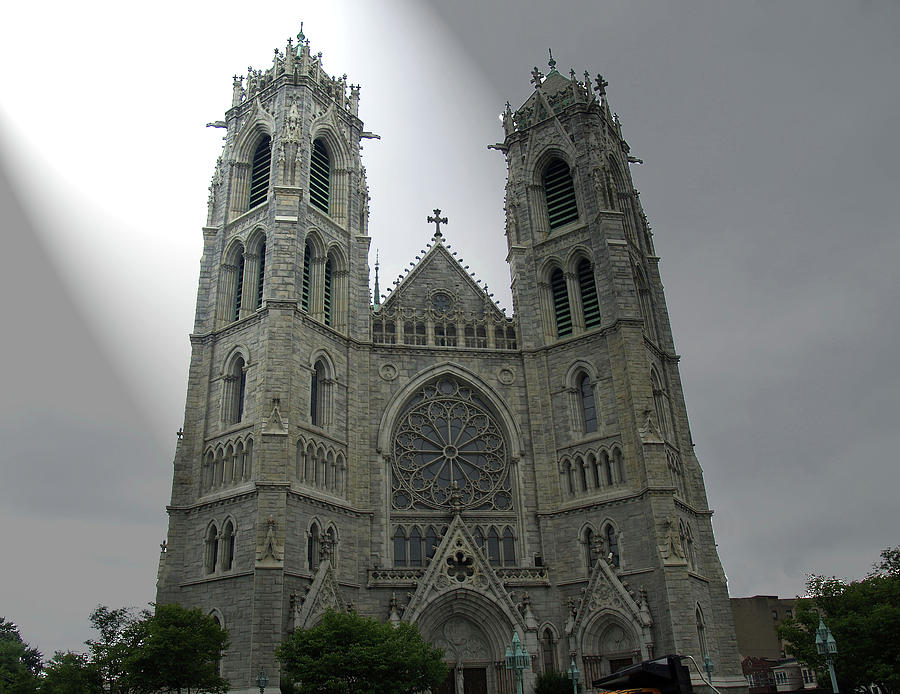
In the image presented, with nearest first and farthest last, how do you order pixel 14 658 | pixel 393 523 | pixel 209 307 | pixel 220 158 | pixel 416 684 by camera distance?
pixel 416 684, pixel 393 523, pixel 209 307, pixel 220 158, pixel 14 658

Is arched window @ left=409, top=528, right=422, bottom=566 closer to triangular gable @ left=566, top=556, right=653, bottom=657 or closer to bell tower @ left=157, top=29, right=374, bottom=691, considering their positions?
bell tower @ left=157, top=29, right=374, bottom=691

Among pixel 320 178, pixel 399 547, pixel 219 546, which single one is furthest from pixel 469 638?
pixel 320 178

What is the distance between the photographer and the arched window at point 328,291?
34509 mm

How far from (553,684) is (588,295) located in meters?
17.1

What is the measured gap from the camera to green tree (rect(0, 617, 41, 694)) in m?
26.2

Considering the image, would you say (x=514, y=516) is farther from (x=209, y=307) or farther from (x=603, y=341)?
(x=209, y=307)

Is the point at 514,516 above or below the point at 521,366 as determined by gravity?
below

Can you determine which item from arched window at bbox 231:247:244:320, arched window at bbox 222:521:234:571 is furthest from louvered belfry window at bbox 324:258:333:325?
arched window at bbox 222:521:234:571

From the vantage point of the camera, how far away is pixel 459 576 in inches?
1167

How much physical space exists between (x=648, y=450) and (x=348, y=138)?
21.4 meters

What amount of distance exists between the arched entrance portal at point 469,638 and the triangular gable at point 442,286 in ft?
44.4

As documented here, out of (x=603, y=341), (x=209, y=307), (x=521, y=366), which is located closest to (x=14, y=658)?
(x=209, y=307)

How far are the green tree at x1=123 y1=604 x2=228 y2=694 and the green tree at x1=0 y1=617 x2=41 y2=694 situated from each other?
225 inches

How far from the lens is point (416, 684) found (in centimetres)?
2428
